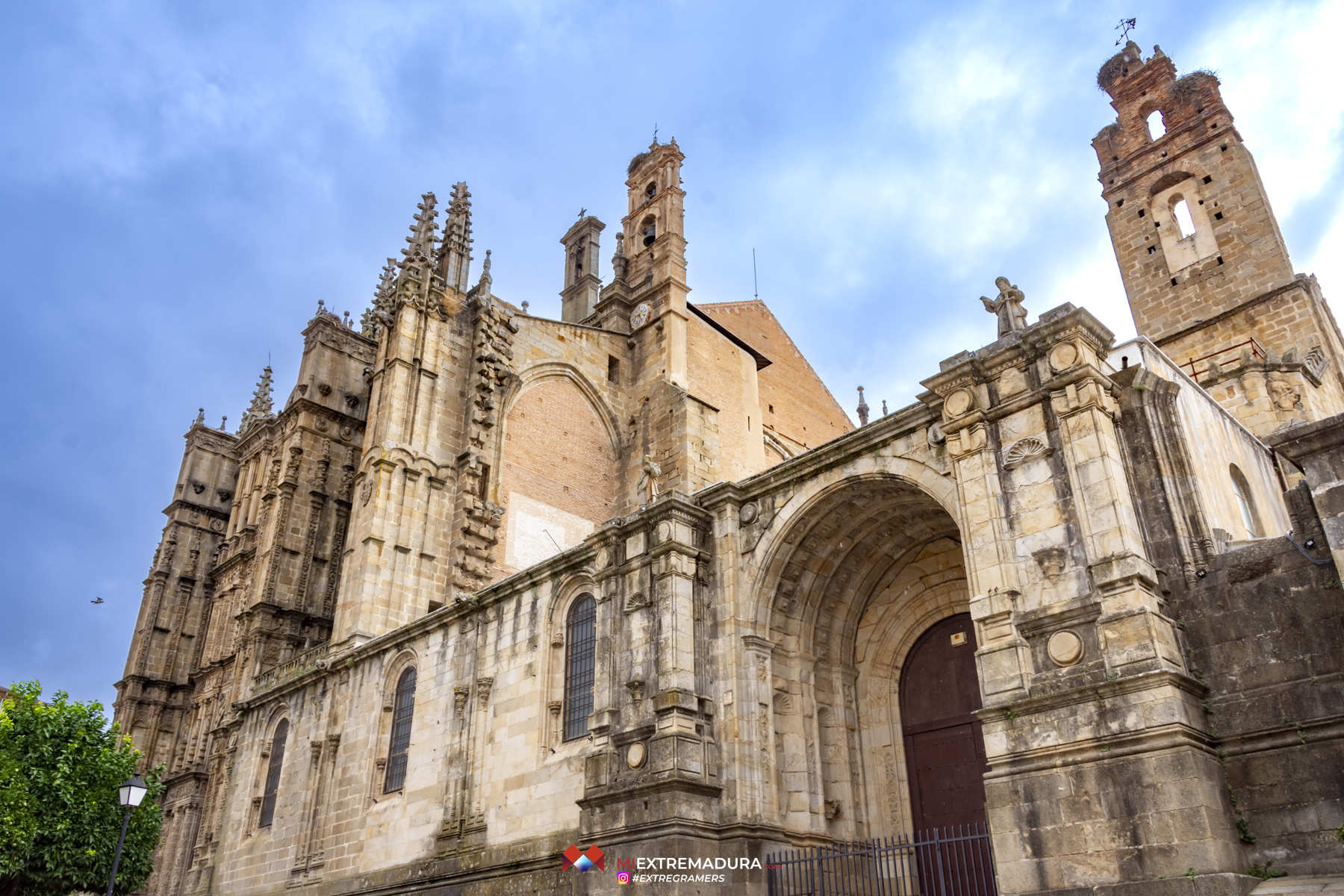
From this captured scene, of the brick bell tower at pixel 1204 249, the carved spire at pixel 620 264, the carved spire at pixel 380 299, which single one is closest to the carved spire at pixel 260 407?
the carved spire at pixel 380 299

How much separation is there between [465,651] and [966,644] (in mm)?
9552

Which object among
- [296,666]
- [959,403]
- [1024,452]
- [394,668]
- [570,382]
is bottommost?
[1024,452]

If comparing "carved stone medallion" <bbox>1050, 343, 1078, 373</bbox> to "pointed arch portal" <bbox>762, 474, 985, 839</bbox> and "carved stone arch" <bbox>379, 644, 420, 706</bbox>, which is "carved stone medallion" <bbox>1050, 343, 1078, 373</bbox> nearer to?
"pointed arch portal" <bbox>762, 474, 985, 839</bbox>

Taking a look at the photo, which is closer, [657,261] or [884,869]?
[884,869]

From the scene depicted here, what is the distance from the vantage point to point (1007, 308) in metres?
13.9

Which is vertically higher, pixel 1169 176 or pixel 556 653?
pixel 1169 176

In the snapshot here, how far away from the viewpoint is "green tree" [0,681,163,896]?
20.2 metres

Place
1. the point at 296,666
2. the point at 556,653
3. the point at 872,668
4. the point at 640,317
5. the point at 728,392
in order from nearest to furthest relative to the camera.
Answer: the point at 872,668 → the point at 556,653 → the point at 296,666 → the point at 640,317 → the point at 728,392

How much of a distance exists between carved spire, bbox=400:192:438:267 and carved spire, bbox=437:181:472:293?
1.44ft

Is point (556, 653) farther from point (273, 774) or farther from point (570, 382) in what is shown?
point (570, 382)

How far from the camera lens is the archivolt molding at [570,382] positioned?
97.3 feet

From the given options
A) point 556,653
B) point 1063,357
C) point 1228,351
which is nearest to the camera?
point 1063,357

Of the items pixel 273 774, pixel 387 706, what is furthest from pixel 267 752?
pixel 387 706

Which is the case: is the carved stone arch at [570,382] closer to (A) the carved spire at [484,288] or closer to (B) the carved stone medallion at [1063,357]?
(A) the carved spire at [484,288]
